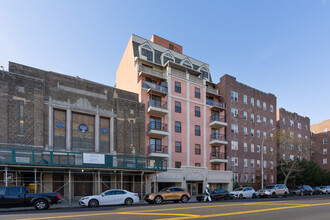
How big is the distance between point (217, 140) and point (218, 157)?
9.10 ft

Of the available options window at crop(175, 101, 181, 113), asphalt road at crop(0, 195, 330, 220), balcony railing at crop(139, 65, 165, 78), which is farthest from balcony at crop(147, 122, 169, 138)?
asphalt road at crop(0, 195, 330, 220)

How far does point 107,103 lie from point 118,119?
212cm

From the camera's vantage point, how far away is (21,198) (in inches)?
639

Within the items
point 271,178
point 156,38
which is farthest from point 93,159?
point 271,178

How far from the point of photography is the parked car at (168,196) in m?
21.0

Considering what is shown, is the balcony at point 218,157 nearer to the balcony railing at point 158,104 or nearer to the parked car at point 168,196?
the balcony railing at point 158,104

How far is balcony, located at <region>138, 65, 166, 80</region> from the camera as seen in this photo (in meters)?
32.6

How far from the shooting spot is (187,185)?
3466 cm

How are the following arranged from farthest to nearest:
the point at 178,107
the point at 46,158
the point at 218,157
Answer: the point at 218,157, the point at 178,107, the point at 46,158

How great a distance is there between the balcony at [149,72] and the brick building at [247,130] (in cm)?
1211

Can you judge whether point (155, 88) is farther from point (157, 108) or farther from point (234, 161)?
point (234, 161)

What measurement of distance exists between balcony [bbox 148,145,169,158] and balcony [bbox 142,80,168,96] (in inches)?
267

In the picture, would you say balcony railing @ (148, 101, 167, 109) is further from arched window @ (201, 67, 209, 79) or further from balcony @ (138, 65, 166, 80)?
arched window @ (201, 67, 209, 79)

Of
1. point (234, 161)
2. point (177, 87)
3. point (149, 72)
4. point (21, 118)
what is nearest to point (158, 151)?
point (177, 87)
